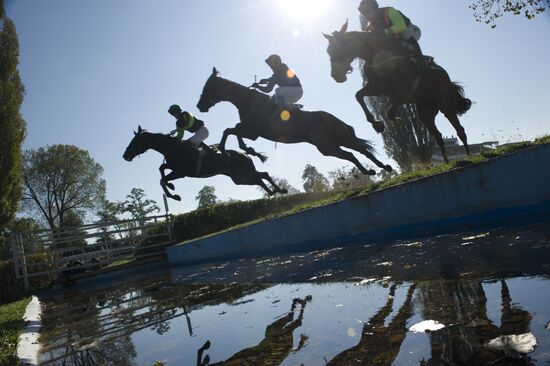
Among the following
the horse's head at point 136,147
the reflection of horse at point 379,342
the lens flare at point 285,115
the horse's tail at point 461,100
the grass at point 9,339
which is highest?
the horse's head at point 136,147

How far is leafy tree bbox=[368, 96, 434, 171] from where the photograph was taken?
24453mm

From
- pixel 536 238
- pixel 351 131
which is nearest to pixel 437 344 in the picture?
pixel 536 238

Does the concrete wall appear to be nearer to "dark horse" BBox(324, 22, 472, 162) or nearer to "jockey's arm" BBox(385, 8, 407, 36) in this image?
"dark horse" BBox(324, 22, 472, 162)

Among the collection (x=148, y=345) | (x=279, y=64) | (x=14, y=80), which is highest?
(x=14, y=80)

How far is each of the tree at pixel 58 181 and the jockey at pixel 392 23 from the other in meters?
37.1

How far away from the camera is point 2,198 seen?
18.7m

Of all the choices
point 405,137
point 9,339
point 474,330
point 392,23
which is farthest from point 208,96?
point 405,137

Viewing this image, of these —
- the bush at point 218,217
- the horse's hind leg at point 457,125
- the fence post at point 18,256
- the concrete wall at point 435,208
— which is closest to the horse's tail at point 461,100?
the horse's hind leg at point 457,125

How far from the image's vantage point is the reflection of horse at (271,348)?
7.14 feet

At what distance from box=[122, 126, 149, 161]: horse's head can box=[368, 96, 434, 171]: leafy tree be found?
16.1 m

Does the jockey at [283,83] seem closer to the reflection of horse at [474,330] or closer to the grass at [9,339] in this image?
the grass at [9,339]

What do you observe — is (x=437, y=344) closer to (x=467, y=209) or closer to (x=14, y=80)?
(x=467, y=209)

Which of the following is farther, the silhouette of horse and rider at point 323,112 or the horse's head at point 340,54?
the horse's head at point 340,54

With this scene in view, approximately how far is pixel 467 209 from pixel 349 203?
216cm
